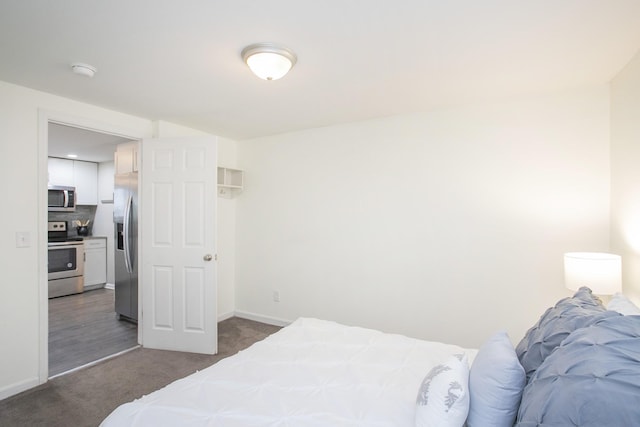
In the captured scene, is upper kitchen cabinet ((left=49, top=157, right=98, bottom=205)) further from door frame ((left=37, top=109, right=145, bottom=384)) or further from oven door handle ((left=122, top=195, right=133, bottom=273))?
door frame ((left=37, top=109, right=145, bottom=384))

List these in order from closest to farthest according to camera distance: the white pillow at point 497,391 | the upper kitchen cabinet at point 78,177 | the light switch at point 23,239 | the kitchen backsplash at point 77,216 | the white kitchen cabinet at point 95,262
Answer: the white pillow at point 497,391 < the light switch at point 23,239 < the upper kitchen cabinet at point 78,177 < the white kitchen cabinet at point 95,262 < the kitchen backsplash at point 77,216

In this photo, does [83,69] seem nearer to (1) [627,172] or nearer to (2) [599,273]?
(2) [599,273]

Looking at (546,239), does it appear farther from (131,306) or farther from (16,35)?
(131,306)

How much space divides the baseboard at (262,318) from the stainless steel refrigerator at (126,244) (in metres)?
1.29

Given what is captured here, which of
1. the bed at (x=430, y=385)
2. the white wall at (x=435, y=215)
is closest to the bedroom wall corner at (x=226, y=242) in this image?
the white wall at (x=435, y=215)

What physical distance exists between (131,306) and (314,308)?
7.66 feet

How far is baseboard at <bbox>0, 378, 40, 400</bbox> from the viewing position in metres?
2.50

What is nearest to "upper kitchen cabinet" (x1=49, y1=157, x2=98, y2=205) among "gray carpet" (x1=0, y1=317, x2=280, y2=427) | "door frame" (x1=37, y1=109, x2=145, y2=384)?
"door frame" (x1=37, y1=109, x2=145, y2=384)

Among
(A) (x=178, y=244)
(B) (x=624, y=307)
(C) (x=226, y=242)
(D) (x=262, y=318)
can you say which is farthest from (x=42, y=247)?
(B) (x=624, y=307)

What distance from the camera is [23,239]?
2.66 meters

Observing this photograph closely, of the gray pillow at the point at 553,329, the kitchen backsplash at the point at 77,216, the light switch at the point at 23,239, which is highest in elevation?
the kitchen backsplash at the point at 77,216

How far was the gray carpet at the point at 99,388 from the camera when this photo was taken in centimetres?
228

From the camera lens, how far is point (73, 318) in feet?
14.4

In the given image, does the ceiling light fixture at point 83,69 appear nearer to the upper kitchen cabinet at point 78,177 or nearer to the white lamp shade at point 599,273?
the white lamp shade at point 599,273
